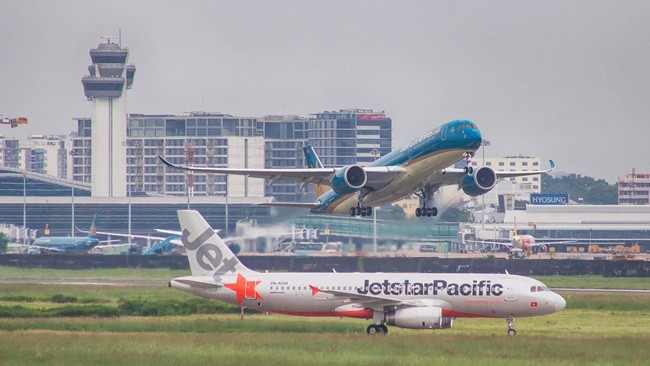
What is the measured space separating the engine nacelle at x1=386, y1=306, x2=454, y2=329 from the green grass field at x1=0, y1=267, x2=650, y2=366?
434mm

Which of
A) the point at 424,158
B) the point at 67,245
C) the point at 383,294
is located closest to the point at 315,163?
the point at 424,158

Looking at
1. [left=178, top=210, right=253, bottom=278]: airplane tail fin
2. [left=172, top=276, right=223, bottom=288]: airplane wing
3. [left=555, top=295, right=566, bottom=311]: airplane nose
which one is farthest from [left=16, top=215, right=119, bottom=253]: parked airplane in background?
[left=555, top=295, right=566, bottom=311]: airplane nose

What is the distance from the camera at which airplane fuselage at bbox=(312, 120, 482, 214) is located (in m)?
59.2


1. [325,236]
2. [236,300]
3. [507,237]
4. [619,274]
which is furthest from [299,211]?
[507,237]

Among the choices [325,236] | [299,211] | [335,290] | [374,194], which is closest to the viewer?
[335,290]

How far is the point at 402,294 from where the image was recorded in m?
55.8

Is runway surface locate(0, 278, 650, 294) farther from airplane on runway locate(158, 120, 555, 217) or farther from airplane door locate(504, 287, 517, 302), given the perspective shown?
airplane door locate(504, 287, 517, 302)

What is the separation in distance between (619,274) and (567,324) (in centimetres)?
3745

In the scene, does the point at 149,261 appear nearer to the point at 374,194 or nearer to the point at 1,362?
the point at 374,194

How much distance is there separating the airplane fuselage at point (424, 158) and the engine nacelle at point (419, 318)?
8.40 meters

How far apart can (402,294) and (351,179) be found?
951 centimetres

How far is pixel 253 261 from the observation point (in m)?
97.2

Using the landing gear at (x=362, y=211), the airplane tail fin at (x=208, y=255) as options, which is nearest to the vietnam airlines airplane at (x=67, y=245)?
the landing gear at (x=362, y=211)

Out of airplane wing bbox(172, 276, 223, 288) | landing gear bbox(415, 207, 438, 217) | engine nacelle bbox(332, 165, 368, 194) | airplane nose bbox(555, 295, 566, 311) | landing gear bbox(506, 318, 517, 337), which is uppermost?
engine nacelle bbox(332, 165, 368, 194)
